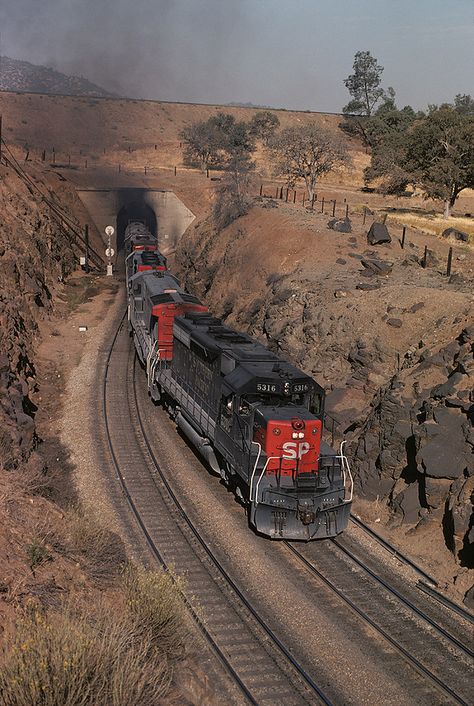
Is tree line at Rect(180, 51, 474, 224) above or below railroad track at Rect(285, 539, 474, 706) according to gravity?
above

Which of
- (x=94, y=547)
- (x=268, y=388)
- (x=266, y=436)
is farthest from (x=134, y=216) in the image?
(x=94, y=547)

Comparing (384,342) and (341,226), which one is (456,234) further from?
(384,342)

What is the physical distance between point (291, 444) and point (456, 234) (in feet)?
110

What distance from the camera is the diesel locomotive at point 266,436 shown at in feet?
58.6

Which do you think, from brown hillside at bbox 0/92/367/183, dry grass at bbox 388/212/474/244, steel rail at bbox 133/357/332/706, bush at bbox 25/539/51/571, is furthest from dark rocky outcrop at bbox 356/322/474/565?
brown hillside at bbox 0/92/367/183

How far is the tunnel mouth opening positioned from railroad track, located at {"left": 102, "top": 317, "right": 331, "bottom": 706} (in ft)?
143

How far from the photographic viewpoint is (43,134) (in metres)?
104

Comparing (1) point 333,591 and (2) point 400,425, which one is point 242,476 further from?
(2) point 400,425

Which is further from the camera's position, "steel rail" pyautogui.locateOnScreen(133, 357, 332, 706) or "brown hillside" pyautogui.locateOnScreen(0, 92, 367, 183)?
"brown hillside" pyautogui.locateOnScreen(0, 92, 367, 183)

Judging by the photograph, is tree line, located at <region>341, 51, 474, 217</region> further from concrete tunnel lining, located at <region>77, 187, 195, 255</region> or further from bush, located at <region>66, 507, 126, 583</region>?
bush, located at <region>66, 507, 126, 583</region>

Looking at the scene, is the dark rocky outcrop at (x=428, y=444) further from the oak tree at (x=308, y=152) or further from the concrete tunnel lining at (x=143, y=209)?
the concrete tunnel lining at (x=143, y=209)

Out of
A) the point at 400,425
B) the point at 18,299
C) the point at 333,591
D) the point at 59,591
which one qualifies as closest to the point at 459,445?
the point at 400,425

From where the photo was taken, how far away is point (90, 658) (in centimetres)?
1052

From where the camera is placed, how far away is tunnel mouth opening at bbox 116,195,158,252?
223 ft
